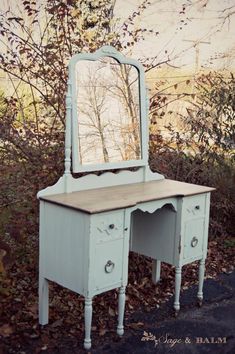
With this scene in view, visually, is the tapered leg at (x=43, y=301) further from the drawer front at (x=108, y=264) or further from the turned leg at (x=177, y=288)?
the turned leg at (x=177, y=288)

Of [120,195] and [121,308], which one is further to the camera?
[120,195]

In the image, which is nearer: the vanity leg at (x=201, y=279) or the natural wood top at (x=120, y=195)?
the natural wood top at (x=120, y=195)

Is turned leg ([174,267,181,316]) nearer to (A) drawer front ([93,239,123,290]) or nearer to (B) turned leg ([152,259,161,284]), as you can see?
(B) turned leg ([152,259,161,284])

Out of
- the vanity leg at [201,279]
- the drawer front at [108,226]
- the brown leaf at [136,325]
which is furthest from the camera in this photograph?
the vanity leg at [201,279]

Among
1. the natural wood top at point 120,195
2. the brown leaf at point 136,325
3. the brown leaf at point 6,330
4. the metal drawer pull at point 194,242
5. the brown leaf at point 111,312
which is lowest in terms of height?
the brown leaf at point 136,325

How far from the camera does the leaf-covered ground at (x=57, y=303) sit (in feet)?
8.38

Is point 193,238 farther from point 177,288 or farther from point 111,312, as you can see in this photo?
point 111,312

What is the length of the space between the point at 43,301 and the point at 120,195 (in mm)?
798

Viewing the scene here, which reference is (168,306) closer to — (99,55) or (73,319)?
(73,319)

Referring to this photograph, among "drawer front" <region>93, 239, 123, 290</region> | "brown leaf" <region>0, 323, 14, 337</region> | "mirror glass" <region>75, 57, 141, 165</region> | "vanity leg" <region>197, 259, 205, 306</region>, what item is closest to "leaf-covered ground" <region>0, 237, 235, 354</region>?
"brown leaf" <region>0, 323, 14, 337</region>

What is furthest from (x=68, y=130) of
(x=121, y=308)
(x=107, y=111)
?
(x=121, y=308)

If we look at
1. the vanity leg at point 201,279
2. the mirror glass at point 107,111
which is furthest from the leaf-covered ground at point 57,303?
the mirror glass at point 107,111

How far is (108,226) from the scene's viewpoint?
2.41 meters

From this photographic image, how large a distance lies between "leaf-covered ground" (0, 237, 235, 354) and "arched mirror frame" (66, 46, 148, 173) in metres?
0.74
